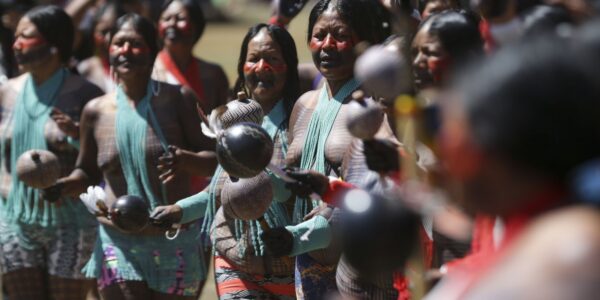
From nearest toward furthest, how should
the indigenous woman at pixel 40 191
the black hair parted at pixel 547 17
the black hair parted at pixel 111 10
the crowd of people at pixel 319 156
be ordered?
the crowd of people at pixel 319 156, the black hair parted at pixel 547 17, the indigenous woman at pixel 40 191, the black hair parted at pixel 111 10

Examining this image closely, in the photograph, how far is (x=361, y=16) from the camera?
5297 millimetres

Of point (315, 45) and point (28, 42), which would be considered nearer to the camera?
point (315, 45)

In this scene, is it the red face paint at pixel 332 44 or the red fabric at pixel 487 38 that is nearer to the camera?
the red fabric at pixel 487 38

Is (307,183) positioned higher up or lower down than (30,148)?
higher up

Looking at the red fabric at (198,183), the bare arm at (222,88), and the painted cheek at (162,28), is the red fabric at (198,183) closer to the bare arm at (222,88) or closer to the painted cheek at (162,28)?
the bare arm at (222,88)

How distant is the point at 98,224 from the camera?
6.65m

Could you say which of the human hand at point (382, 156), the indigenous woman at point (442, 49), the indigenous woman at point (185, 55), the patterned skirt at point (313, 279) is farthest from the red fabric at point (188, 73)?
the human hand at point (382, 156)

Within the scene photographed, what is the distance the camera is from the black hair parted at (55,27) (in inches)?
266

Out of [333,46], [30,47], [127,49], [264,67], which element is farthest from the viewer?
[30,47]

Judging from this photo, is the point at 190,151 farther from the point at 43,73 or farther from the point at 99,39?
the point at 99,39

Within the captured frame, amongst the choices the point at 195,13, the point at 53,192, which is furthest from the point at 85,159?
the point at 195,13

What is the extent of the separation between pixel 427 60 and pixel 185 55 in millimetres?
4052

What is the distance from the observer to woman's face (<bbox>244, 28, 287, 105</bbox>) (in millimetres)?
5527

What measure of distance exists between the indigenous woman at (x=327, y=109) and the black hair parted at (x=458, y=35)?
1.16 metres
